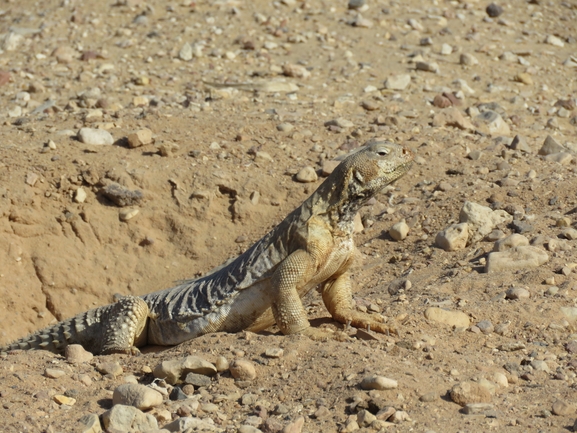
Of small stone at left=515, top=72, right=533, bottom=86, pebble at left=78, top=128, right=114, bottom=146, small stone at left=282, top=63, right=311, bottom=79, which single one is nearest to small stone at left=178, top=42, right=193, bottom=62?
small stone at left=282, top=63, right=311, bottom=79

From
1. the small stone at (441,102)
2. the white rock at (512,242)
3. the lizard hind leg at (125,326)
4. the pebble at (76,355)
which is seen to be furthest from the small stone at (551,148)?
the pebble at (76,355)

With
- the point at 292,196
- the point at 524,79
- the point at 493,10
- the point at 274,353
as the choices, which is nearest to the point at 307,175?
the point at 292,196

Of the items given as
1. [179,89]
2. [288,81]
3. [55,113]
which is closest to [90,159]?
[55,113]

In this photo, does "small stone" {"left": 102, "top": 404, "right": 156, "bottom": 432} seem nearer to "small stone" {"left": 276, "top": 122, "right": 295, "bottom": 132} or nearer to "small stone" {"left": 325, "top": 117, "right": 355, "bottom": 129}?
"small stone" {"left": 276, "top": 122, "right": 295, "bottom": 132}

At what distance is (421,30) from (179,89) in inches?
195

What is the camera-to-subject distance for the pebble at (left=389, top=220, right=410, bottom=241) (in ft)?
30.7

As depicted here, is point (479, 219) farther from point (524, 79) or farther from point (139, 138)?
point (524, 79)

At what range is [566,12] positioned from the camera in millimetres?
16891

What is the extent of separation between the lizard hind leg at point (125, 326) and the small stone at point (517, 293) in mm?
3433

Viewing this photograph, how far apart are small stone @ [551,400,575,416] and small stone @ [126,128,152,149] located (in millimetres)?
7335

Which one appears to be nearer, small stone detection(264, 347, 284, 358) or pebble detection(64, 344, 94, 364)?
small stone detection(264, 347, 284, 358)

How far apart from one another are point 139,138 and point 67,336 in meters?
3.63

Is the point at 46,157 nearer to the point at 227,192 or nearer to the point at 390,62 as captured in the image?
the point at 227,192

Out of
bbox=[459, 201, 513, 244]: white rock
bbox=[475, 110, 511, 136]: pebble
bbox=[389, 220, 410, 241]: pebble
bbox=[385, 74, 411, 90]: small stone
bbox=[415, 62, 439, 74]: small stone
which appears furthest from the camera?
bbox=[415, 62, 439, 74]: small stone
